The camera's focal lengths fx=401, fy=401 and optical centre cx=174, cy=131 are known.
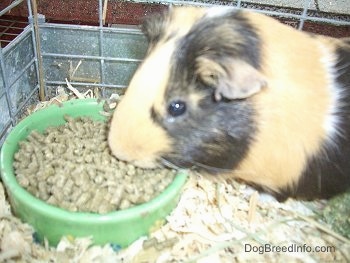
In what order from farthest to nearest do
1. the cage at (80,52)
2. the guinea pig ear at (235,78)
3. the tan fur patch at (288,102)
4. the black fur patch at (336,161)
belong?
the cage at (80,52), the black fur patch at (336,161), the tan fur patch at (288,102), the guinea pig ear at (235,78)

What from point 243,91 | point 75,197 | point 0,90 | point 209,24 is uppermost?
point 209,24

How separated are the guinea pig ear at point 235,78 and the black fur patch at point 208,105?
0.9 inches

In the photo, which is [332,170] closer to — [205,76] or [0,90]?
[205,76]

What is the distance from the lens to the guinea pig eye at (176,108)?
3.67 ft

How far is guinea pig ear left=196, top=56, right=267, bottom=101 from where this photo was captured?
103cm

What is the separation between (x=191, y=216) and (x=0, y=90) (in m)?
0.85

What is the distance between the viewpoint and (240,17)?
1.17m

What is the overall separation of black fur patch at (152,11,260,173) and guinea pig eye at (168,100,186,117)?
0.01 meters

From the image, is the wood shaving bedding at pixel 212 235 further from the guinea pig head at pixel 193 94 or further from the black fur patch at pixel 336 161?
the guinea pig head at pixel 193 94

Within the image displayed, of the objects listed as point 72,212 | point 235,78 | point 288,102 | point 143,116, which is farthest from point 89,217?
point 288,102

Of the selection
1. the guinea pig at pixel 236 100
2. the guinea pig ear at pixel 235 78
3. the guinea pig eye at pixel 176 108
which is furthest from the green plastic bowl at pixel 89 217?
the guinea pig ear at pixel 235 78

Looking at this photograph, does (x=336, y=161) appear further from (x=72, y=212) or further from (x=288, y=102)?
(x=72, y=212)

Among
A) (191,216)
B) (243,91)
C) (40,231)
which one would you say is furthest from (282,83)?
(40,231)

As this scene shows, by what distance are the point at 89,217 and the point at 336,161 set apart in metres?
0.79
